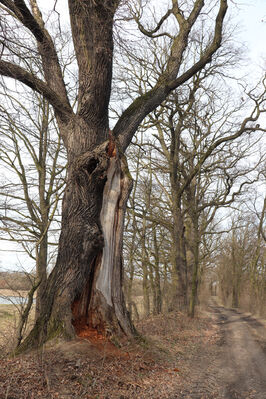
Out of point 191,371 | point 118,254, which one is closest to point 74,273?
point 118,254

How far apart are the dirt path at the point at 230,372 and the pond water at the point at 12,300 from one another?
2974mm

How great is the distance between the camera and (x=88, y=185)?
5.51m

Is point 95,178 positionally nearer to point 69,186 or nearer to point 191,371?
point 69,186

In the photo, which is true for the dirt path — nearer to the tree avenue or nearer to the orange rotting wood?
the tree avenue

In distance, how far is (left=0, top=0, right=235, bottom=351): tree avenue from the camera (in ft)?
16.7

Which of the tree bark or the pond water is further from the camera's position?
the pond water

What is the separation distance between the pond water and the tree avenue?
68cm

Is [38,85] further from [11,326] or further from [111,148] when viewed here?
[11,326]

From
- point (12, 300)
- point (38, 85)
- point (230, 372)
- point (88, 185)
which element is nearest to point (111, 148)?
point (88, 185)

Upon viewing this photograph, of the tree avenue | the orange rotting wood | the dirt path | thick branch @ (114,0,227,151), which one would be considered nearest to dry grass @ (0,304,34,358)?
the tree avenue

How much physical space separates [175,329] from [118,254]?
618 centimetres

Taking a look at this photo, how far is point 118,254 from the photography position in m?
5.88

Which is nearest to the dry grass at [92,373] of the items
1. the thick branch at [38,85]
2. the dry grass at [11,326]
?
the dry grass at [11,326]

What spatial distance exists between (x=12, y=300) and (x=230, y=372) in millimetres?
4431
